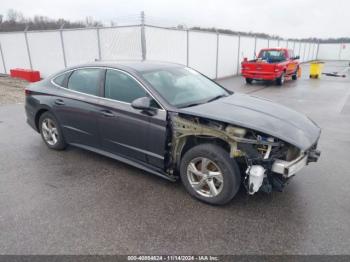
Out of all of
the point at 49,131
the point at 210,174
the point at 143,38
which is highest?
the point at 143,38

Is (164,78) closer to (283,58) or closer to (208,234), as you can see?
(208,234)

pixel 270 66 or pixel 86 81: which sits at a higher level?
pixel 86 81

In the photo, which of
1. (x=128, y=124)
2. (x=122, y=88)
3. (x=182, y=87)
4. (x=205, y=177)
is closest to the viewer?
(x=205, y=177)

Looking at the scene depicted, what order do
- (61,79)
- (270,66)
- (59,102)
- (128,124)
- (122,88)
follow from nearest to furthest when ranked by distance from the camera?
(128,124) → (122,88) → (59,102) → (61,79) → (270,66)

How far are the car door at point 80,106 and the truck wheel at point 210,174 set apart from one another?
5.17 feet

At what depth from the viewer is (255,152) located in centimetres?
287

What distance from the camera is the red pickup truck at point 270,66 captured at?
13.4m

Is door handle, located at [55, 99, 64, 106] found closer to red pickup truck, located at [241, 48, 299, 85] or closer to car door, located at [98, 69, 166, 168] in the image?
car door, located at [98, 69, 166, 168]

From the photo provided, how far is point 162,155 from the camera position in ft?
11.1

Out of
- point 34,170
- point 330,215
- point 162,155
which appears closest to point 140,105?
point 162,155

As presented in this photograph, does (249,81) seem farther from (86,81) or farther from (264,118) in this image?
(264,118)

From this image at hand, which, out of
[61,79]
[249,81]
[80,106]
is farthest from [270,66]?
[80,106]

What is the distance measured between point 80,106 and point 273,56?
13053 millimetres

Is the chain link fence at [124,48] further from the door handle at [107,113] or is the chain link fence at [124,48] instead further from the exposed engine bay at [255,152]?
the exposed engine bay at [255,152]
